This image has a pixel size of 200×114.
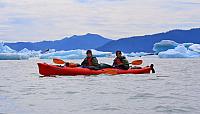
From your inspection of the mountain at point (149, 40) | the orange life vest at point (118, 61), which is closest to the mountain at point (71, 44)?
the mountain at point (149, 40)

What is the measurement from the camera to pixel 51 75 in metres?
14.8

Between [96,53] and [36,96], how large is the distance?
44.9 meters

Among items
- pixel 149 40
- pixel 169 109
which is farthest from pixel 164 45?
pixel 149 40

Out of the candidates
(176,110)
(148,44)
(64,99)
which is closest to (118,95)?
(64,99)

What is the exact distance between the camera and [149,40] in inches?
4779

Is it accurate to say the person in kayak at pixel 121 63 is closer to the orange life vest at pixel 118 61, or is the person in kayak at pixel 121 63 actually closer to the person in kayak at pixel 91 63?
the orange life vest at pixel 118 61

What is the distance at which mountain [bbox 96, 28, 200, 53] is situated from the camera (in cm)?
11238

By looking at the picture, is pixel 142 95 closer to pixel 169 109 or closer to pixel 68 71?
pixel 169 109

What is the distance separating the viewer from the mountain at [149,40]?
369 ft

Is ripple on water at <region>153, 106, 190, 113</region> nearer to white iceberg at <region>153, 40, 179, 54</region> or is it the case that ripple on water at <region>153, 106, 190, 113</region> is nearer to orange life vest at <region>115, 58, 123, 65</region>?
orange life vest at <region>115, 58, 123, 65</region>

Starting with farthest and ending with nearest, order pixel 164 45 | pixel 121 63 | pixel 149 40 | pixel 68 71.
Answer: pixel 149 40, pixel 164 45, pixel 121 63, pixel 68 71

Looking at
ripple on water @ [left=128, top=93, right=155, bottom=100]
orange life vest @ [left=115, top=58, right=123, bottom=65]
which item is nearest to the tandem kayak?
orange life vest @ [left=115, top=58, right=123, bottom=65]

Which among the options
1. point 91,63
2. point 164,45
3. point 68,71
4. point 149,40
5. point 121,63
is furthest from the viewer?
point 149,40

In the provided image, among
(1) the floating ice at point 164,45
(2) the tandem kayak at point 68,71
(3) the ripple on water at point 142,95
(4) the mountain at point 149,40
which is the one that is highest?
(4) the mountain at point 149,40
